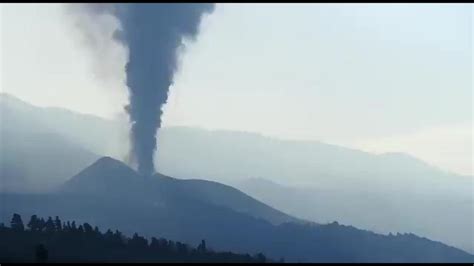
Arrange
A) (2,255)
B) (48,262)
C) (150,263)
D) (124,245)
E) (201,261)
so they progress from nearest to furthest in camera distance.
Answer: (48,262) → (2,255) → (150,263) → (201,261) → (124,245)

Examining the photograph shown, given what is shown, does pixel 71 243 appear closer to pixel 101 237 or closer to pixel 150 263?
pixel 101 237

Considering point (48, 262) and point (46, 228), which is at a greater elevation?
point (46, 228)

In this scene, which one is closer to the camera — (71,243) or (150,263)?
(150,263)

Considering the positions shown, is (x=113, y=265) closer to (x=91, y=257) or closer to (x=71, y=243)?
(x=91, y=257)

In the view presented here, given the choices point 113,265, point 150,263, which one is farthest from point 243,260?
point 113,265

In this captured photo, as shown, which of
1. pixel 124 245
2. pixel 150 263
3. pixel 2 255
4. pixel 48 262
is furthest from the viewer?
pixel 124 245

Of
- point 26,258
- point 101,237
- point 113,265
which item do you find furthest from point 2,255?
point 101,237
